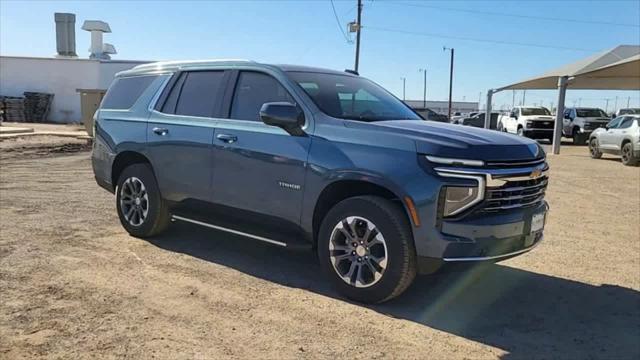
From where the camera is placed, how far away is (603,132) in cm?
2036

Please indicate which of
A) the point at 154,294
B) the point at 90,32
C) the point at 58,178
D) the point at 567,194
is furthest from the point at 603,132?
the point at 90,32

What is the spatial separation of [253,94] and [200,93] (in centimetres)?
74

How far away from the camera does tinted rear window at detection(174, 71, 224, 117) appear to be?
5578 millimetres

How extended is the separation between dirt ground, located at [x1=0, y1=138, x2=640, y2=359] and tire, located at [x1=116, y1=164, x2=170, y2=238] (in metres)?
0.19

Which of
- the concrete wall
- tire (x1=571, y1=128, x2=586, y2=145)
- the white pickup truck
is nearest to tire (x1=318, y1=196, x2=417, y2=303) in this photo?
the white pickup truck

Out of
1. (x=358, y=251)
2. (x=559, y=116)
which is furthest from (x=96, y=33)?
(x=358, y=251)

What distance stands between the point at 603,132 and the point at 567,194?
10889mm

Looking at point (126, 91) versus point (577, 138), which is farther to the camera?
point (577, 138)

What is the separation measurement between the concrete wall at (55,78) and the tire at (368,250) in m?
31.3

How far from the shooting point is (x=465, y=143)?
4086 mm

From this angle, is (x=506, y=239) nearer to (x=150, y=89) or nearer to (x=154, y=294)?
(x=154, y=294)

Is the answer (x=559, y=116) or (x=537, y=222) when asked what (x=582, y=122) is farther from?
(x=537, y=222)

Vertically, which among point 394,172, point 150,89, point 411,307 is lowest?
point 411,307

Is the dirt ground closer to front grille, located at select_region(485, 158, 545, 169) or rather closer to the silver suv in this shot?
front grille, located at select_region(485, 158, 545, 169)
